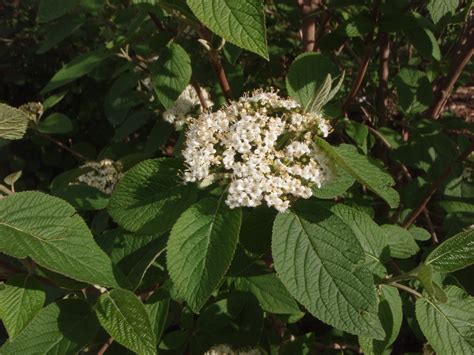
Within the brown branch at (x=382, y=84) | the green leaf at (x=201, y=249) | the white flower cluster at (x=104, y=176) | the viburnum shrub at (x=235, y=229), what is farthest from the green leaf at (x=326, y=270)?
the brown branch at (x=382, y=84)

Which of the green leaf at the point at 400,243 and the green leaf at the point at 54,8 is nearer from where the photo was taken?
the green leaf at the point at 400,243

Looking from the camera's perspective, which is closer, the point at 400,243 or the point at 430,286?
the point at 430,286

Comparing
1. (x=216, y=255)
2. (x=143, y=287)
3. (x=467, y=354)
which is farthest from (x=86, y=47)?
(x=467, y=354)

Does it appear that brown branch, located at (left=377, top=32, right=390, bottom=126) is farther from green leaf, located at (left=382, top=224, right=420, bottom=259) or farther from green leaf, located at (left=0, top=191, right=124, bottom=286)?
green leaf, located at (left=0, top=191, right=124, bottom=286)

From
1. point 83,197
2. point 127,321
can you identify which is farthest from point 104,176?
point 127,321

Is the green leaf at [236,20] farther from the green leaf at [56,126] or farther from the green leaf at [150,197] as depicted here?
the green leaf at [56,126]

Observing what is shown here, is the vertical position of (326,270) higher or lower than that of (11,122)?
lower

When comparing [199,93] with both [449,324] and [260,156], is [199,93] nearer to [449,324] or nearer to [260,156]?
[260,156]

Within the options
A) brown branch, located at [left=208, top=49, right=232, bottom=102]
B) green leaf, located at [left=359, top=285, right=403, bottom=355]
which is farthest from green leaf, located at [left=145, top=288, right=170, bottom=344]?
brown branch, located at [left=208, top=49, right=232, bottom=102]
